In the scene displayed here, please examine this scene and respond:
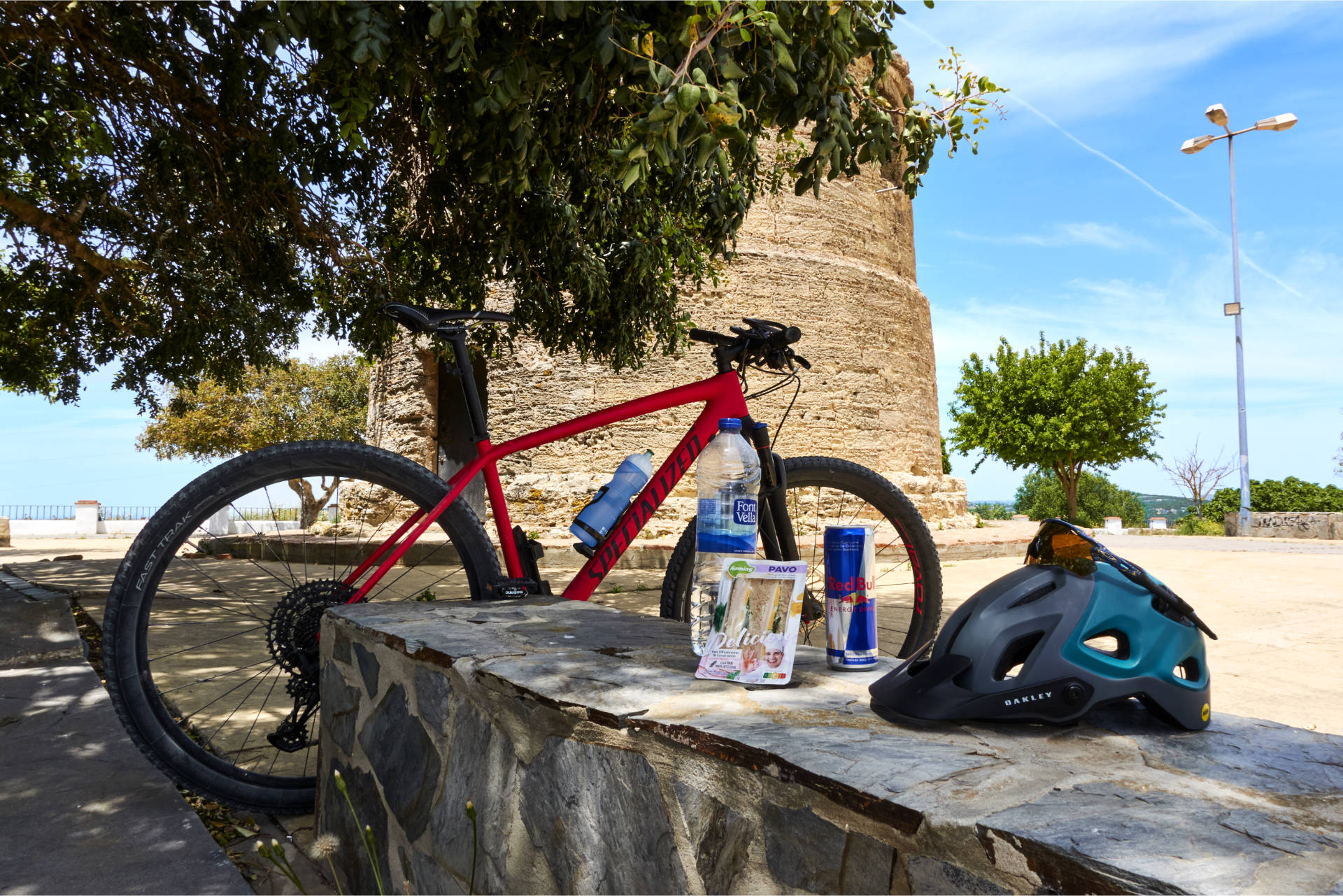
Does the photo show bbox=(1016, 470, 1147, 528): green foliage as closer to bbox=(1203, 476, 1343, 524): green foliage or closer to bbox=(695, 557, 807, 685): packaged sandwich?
bbox=(1203, 476, 1343, 524): green foliage

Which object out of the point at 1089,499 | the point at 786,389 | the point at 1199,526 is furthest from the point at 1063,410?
the point at 786,389

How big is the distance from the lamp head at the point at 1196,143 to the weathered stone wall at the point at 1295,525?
8.22 metres

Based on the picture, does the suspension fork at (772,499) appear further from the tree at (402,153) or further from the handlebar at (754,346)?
the tree at (402,153)

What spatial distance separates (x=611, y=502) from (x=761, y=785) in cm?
153

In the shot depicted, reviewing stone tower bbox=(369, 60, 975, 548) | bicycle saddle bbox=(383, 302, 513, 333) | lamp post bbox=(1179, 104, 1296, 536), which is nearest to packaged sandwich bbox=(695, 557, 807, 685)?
bicycle saddle bbox=(383, 302, 513, 333)

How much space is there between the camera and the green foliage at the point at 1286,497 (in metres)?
20.7

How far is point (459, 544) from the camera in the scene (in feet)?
8.11

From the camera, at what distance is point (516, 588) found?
2521mm

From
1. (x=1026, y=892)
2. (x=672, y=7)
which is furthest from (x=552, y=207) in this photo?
(x=1026, y=892)

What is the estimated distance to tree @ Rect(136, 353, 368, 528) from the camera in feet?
76.3

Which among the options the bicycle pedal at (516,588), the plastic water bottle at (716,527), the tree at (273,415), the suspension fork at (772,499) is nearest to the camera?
the plastic water bottle at (716,527)

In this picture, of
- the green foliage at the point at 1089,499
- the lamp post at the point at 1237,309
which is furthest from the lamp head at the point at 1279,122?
the green foliage at the point at 1089,499

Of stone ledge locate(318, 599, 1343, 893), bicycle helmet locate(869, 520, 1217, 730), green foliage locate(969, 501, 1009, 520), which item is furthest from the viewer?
green foliage locate(969, 501, 1009, 520)

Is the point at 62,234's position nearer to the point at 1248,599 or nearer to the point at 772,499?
the point at 772,499
